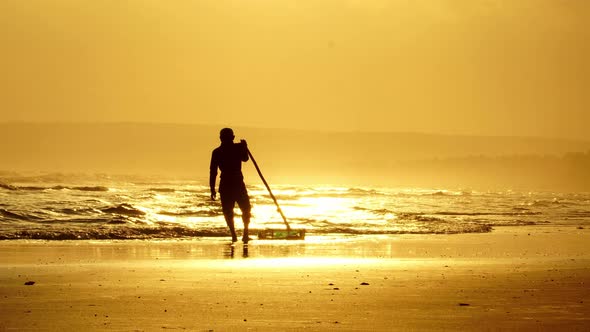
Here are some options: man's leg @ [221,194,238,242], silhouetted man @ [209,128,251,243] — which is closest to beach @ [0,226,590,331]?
man's leg @ [221,194,238,242]

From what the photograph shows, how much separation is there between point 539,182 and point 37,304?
298 ft

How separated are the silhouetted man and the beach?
1.24m

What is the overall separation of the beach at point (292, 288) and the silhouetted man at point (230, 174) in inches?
49.0

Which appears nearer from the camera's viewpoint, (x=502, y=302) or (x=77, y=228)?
(x=502, y=302)

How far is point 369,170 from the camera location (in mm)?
124812

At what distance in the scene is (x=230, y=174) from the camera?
15.7 metres

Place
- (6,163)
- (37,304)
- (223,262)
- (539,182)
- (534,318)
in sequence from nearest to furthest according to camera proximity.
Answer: (534,318) → (37,304) → (223,262) → (539,182) → (6,163)

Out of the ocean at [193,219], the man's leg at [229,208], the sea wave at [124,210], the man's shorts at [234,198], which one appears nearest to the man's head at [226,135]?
the man's shorts at [234,198]

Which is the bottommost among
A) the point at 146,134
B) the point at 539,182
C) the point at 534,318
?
the point at 534,318

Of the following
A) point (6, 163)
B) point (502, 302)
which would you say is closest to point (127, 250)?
point (502, 302)

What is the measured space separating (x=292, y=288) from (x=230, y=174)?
6629 mm

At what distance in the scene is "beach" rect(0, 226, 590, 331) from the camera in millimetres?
7395

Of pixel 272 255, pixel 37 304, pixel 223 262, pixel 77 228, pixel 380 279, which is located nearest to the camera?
pixel 37 304

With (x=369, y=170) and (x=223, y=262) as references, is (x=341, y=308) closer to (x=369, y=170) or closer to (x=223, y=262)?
(x=223, y=262)
